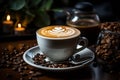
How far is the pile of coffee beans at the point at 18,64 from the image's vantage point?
2.70ft

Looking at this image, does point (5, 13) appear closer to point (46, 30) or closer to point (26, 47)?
point (26, 47)

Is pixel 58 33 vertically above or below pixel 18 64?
above

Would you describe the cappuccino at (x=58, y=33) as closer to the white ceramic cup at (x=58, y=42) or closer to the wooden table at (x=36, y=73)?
the white ceramic cup at (x=58, y=42)

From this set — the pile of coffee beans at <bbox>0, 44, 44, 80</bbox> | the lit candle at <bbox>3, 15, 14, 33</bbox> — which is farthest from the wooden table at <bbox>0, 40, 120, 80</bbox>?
the lit candle at <bbox>3, 15, 14, 33</bbox>

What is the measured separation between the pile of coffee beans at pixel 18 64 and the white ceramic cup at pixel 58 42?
0.23ft

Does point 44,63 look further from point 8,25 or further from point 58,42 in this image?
point 8,25

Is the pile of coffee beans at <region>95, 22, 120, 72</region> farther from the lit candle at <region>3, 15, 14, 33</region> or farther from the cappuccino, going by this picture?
the lit candle at <region>3, 15, 14, 33</region>

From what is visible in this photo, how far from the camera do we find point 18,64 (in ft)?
2.93

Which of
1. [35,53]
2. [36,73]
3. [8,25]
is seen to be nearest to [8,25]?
[8,25]

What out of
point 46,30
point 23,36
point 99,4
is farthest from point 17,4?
point 99,4

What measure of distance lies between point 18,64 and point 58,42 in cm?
17

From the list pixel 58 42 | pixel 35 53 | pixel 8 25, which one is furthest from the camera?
pixel 8 25

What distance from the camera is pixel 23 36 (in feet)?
3.64

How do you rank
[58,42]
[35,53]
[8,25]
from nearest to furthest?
[58,42]
[35,53]
[8,25]
